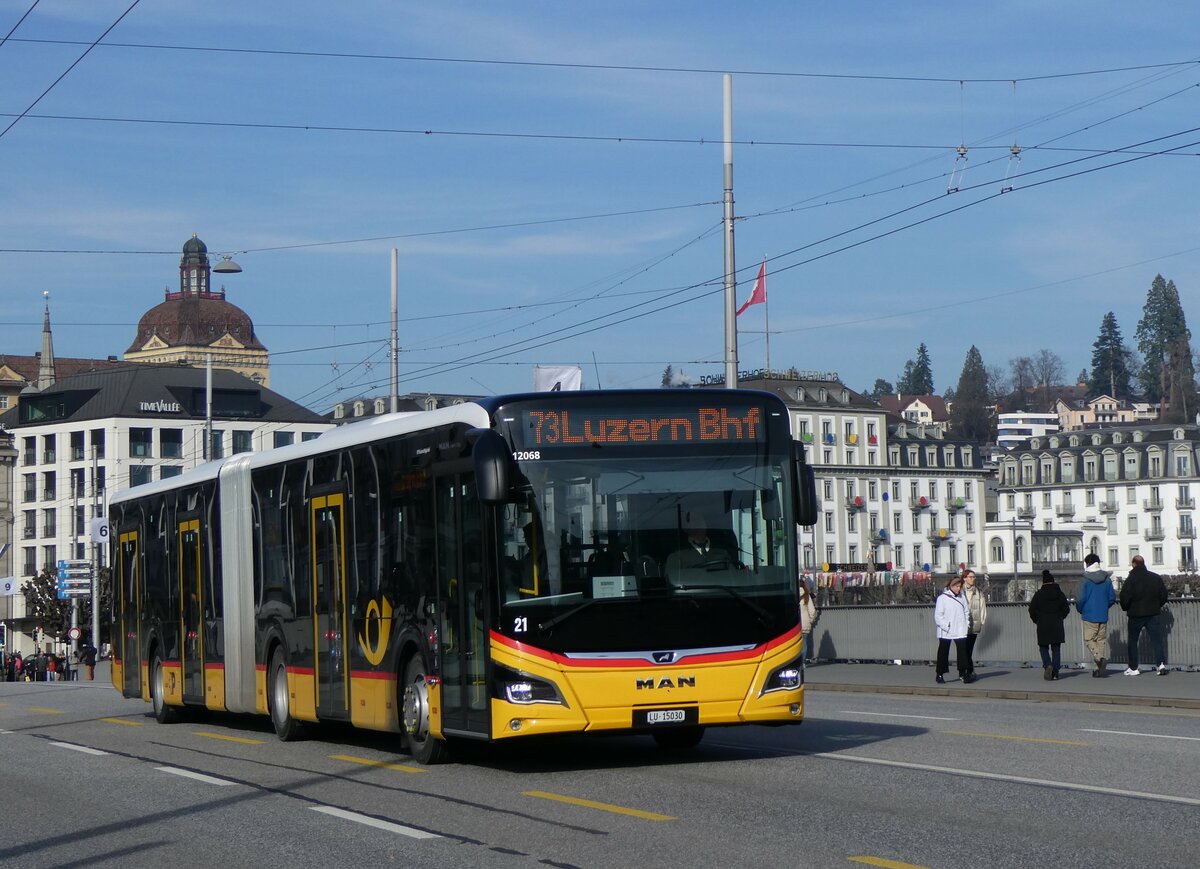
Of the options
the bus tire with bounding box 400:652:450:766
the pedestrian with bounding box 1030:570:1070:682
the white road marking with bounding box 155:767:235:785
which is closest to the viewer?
the white road marking with bounding box 155:767:235:785

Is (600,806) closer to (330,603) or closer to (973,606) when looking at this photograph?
(330,603)

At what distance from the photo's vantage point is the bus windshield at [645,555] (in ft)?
45.2

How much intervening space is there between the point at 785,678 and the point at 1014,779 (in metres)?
2.16

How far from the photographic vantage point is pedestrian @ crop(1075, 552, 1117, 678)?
86.7 ft

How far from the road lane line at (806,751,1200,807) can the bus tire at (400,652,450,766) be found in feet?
9.75

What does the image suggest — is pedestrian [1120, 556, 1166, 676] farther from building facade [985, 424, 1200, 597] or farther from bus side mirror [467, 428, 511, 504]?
building facade [985, 424, 1200, 597]

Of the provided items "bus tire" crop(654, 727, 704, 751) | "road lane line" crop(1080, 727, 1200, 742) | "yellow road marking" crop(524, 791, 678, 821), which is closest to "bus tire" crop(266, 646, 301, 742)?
"bus tire" crop(654, 727, 704, 751)

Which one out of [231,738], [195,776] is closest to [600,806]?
[195,776]

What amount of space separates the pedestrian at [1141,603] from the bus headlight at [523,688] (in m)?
14.1

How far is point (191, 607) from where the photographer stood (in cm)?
2214

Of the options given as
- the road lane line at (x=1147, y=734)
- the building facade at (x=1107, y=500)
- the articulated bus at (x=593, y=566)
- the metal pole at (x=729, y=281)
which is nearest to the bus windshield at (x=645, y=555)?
the articulated bus at (x=593, y=566)

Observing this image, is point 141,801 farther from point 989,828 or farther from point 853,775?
point 989,828

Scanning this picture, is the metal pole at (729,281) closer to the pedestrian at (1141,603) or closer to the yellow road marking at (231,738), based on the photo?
the pedestrian at (1141,603)

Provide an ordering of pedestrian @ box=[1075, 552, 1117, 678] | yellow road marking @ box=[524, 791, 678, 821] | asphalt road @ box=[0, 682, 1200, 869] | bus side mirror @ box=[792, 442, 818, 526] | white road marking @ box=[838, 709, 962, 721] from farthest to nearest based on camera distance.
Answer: pedestrian @ box=[1075, 552, 1117, 678]
white road marking @ box=[838, 709, 962, 721]
bus side mirror @ box=[792, 442, 818, 526]
yellow road marking @ box=[524, 791, 678, 821]
asphalt road @ box=[0, 682, 1200, 869]
